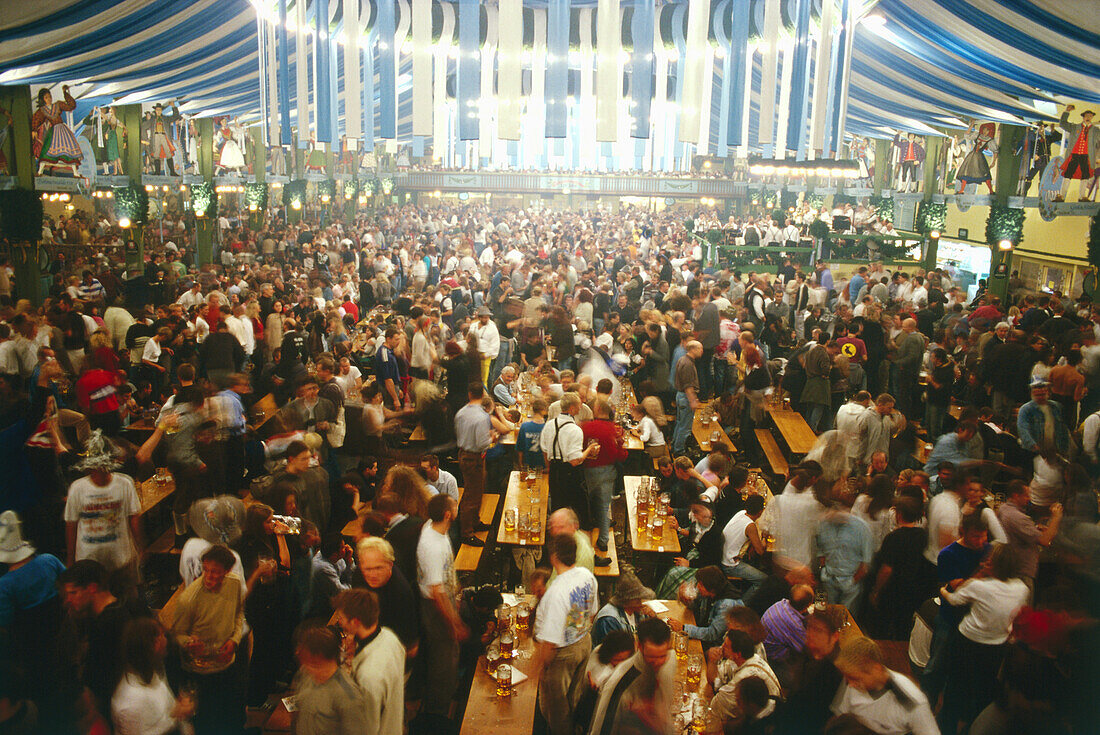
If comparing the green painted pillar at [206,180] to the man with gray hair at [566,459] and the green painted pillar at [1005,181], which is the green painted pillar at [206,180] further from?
the green painted pillar at [1005,181]

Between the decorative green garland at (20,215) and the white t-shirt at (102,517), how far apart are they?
6918 millimetres

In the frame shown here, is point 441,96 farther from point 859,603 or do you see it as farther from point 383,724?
point 383,724

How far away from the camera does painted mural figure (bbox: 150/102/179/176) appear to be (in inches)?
519

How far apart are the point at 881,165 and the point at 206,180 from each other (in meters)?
14.1

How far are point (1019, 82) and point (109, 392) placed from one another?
930 centimetres

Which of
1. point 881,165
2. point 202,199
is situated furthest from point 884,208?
point 202,199

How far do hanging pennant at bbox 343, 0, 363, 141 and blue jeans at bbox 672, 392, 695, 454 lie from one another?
16.1 ft

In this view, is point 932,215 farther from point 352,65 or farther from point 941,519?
point 941,519

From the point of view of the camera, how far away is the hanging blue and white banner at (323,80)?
375 inches

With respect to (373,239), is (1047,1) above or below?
above

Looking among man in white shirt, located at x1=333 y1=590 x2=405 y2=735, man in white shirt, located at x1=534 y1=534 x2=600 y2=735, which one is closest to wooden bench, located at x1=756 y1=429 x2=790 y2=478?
man in white shirt, located at x1=534 y1=534 x2=600 y2=735

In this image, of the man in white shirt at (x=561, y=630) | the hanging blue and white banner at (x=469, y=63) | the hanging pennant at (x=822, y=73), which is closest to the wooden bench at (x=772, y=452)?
the hanging pennant at (x=822, y=73)

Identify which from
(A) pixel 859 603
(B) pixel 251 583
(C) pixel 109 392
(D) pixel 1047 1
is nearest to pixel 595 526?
(A) pixel 859 603

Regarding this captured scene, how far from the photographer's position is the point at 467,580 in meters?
4.76
